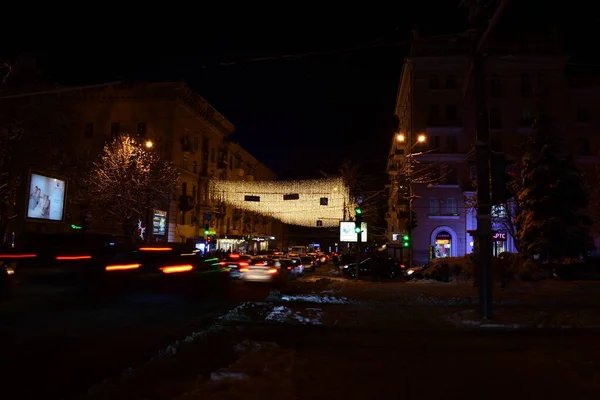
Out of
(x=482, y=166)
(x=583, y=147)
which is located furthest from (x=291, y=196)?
(x=482, y=166)

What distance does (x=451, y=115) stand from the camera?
170ft

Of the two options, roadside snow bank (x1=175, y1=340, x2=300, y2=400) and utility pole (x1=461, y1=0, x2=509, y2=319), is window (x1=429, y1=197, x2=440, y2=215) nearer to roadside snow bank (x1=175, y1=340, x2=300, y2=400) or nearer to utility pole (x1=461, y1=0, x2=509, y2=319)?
utility pole (x1=461, y1=0, x2=509, y2=319)

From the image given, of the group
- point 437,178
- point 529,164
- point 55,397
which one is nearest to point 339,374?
point 55,397

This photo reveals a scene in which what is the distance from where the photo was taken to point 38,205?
720 inches

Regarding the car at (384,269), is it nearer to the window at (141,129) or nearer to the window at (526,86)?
the window at (141,129)

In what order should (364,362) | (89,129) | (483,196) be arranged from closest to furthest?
(364,362), (483,196), (89,129)

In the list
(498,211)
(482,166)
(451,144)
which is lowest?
(482,166)

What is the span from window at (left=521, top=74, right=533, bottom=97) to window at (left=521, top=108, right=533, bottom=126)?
1.44 meters

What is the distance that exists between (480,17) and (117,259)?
9741mm

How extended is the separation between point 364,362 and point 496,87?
49.0 meters

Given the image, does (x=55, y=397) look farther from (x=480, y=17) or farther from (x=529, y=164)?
(x=529, y=164)

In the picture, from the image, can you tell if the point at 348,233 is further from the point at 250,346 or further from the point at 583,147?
the point at 583,147

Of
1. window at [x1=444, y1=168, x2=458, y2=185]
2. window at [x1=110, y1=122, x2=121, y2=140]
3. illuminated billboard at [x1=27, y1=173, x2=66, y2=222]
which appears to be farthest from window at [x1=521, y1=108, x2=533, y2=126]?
illuminated billboard at [x1=27, y1=173, x2=66, y2=222]

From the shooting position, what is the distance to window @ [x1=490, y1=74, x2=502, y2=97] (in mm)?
51750
